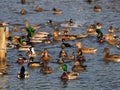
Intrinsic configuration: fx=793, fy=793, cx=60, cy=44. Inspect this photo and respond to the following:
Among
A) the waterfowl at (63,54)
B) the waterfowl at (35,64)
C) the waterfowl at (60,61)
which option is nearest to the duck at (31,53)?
the waterfowl at (63,54)

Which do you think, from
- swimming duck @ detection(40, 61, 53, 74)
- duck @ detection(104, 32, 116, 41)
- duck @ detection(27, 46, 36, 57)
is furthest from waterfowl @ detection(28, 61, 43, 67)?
duck @ detection(104, 32, 116, 41)

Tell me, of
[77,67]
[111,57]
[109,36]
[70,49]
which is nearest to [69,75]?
[77,67]

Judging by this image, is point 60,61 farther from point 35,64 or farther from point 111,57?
point 111,57

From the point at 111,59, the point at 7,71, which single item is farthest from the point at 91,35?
the point at 7,71

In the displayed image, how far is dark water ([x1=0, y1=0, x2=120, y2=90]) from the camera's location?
50812mm

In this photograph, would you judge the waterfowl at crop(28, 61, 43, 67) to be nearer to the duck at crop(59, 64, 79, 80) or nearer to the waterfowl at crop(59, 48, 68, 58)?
the waterfowl at crop(59, 48, 68, 58)

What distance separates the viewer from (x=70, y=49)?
63.7m

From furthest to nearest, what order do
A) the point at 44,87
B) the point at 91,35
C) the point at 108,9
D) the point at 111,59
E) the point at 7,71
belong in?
the point at 108,9 → the point at 91,35 → the point at 111,59 → the point at 7,71 → the point at 44,87

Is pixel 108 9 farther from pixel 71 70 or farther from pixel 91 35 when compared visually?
pixel 71 70

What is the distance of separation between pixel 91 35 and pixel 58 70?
605 inches

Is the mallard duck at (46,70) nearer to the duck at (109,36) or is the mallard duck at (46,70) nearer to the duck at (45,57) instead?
the duck at (45,57)

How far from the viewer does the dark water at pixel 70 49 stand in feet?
167

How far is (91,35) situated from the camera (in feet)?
230

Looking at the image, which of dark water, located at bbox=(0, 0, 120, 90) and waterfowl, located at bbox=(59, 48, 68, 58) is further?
waterfowl, located at bbox=(59, 48, 68, 58)
